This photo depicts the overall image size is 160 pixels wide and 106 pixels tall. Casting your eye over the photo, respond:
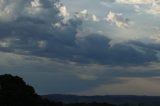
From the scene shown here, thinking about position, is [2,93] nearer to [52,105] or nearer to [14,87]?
[14,87]

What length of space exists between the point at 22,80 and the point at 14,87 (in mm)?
6611

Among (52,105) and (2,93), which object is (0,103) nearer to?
(2,93)

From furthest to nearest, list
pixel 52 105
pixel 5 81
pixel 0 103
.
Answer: pixel 52 105 → pixel 5 81 → pixel 0 103

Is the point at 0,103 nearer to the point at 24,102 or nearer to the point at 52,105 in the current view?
the point at 24,102

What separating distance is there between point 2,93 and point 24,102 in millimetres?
5962

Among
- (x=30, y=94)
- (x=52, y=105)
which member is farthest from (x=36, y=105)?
(x=52, y=105)

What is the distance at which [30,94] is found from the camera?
12812 cm

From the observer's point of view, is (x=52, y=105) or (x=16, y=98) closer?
(x=16, y=98)

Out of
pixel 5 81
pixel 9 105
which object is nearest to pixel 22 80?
pixel 5 81

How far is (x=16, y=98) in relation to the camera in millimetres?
122938

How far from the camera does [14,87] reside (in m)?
127

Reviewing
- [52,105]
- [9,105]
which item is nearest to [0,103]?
[9,105]

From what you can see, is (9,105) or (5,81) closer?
(9,105)

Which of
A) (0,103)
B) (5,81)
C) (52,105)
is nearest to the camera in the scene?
(0,103)
